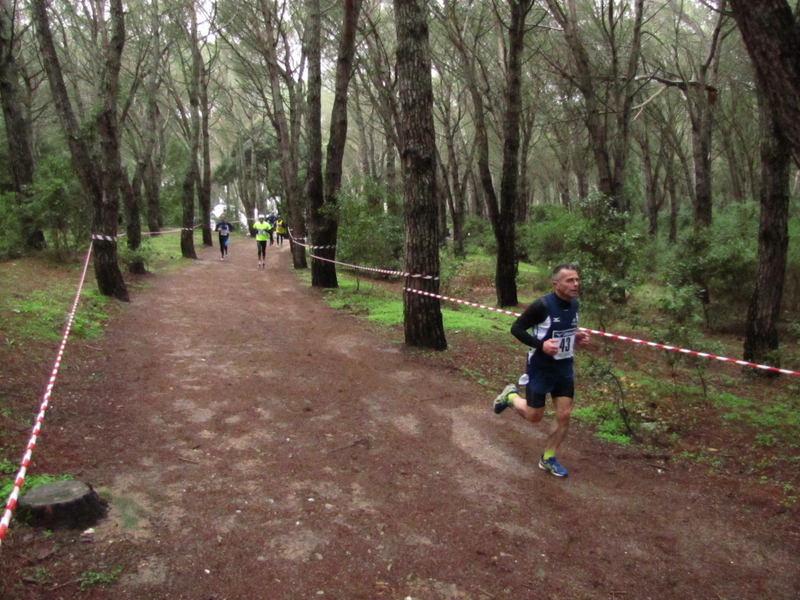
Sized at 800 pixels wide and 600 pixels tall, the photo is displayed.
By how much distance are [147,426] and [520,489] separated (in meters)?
3.56

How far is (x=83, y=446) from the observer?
508cm

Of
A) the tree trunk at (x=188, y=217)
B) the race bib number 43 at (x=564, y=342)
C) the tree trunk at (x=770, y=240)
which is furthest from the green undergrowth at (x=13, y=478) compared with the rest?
the tree trunk at (x=188, y=217)

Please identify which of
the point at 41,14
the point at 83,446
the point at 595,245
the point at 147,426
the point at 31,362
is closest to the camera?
the point at 83,446

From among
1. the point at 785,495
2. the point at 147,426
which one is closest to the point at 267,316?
the point at 147,426

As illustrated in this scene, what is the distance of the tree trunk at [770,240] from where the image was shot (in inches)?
330

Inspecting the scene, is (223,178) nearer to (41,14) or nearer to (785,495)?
(41,14)

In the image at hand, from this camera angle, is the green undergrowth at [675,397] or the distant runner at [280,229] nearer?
the green undergrowth at [675,397]

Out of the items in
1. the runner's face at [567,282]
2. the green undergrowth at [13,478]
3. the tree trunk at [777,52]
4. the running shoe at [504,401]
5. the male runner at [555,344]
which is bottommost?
the green undergrowth at [13,478]

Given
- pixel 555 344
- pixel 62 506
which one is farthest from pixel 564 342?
pixel 62 506

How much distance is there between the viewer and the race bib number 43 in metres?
4.92

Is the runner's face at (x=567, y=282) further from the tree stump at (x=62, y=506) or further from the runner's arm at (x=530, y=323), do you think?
the tree stump at (x=62, y=506)

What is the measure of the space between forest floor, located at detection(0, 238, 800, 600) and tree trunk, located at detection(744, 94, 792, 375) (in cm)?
460

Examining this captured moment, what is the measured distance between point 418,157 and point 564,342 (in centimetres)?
441

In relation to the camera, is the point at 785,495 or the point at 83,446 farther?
the point at 83,446
